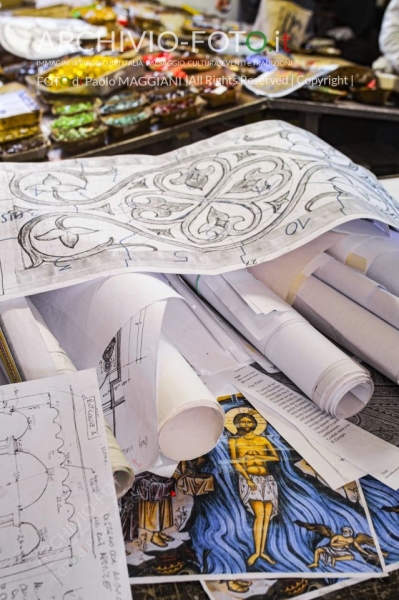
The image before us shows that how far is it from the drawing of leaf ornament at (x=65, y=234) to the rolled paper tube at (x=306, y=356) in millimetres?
300

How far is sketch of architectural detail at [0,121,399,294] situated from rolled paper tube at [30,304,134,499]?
11 centimetres

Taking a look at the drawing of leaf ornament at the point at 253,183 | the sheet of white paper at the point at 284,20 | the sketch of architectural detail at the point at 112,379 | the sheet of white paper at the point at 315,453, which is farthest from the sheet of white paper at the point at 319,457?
the sheet of white paper at the point at 284,20

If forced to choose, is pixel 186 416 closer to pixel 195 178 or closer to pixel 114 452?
pixel 114 452

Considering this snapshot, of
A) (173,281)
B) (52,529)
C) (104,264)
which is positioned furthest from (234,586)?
(173,281)

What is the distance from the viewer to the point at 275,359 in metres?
1.03

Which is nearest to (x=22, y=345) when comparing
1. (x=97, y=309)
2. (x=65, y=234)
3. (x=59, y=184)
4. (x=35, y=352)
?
(x=35, y=352)

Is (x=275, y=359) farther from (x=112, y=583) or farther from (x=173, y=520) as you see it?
(x=112, y=583)

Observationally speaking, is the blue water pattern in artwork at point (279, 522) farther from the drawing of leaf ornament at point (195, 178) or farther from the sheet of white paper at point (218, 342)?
the drawing of leaf ornament at point (195, 178)

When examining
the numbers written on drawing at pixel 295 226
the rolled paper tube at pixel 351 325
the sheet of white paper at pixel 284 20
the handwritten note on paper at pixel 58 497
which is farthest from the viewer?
the sheet of white paper at pixel 284 20

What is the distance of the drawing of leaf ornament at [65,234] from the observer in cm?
105

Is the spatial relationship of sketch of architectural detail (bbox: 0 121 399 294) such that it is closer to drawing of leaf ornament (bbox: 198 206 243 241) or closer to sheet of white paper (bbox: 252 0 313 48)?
drawing of leaf ornament (bbox: 198 206 243 241)

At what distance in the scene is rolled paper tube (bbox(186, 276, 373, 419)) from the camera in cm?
93

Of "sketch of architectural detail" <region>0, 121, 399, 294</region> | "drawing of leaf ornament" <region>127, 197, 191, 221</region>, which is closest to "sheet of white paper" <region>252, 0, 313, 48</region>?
"sketch of architectural detail" <region>0, 121, 399, 294</region>

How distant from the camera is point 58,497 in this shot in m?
0.73
